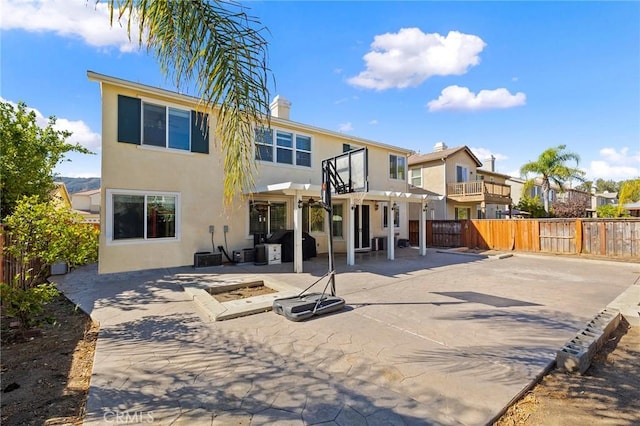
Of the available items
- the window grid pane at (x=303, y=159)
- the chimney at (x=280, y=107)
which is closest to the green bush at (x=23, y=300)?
the window grid pane at (x=303, y=159)

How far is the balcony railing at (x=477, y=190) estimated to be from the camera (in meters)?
18.8

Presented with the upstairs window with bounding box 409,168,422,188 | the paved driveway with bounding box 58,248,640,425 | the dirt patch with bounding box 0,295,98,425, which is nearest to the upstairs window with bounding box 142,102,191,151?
the paved driveway with bounding box 58,248,640,425

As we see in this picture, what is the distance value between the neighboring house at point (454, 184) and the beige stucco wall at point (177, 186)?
39.7 ft

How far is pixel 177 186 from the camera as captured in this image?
31.1 ft

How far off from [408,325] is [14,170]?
40.7 ft

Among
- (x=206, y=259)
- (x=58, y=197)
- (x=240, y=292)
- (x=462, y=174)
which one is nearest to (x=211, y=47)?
(x=240, y=292)

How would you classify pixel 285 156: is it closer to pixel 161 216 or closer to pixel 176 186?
pixel 176 186

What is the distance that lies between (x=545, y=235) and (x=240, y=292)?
47.9 ft

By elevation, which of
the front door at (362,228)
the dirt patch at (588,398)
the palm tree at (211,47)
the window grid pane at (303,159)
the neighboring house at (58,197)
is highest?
the window grid pane at (303,159)

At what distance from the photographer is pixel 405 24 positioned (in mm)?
8859

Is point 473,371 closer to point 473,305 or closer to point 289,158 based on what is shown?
point 473,305

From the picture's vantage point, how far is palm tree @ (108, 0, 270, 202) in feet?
8.48

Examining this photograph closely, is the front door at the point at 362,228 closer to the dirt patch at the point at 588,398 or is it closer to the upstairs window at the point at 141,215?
the upstairs window at the point at 141,215

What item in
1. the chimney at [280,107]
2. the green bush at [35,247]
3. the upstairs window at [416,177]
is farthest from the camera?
the upstairs window at [416,177]
